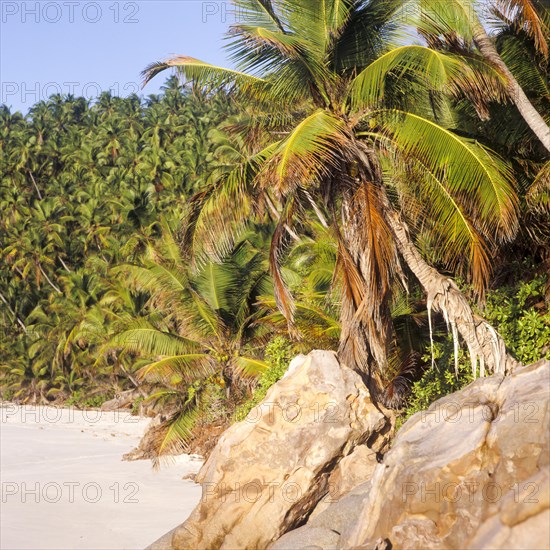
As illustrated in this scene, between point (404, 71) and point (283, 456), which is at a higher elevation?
point (404, 71)

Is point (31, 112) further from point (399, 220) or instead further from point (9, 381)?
point (399, 220)

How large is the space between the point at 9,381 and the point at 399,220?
33382 millimetres

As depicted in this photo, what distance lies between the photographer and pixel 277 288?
39.3 feet

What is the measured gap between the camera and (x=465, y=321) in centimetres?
1076

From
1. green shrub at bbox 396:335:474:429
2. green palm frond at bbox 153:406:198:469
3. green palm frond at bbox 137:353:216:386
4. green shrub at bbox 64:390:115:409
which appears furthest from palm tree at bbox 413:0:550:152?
green shrub at bbox 64:390:115:409

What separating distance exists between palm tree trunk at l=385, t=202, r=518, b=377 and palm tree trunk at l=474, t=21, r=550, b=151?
7.42 ft

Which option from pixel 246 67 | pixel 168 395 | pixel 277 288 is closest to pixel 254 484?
pixel 277 288

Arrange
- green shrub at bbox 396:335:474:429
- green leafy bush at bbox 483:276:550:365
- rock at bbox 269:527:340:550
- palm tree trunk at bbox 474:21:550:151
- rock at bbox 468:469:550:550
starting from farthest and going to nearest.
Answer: green shrub at bbox 396:335:474:429 < green leafy bush at bbox 483:276:550:365 < palm tree trunk at bbox 474:21:550:151 < rock at bbox 269:527:340:550 < rock at bbox 468:469:550:550

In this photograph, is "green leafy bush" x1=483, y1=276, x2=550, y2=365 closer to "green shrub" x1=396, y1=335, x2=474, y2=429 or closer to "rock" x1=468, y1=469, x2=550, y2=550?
"green shrub" x1=396, y1=335, x2=474, y2=429

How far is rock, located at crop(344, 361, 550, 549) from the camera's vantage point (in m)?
5.67

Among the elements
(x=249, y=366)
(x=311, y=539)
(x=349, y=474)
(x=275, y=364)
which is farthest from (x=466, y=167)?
(x=249, y=366)

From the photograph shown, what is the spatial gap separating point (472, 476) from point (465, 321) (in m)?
4.61

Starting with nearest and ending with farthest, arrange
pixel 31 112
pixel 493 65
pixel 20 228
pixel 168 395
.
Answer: pixel 493 65, pixel 168 395, pixel 20 228, pixel 31 112

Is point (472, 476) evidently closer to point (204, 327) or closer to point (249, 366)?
point (249, 366)
